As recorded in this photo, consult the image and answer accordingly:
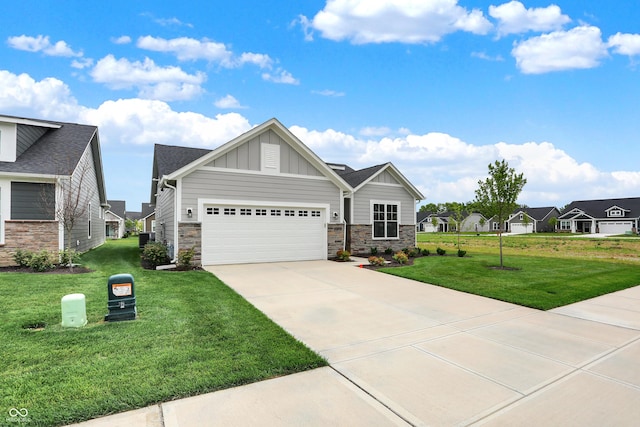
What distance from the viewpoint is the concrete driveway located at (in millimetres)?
2957

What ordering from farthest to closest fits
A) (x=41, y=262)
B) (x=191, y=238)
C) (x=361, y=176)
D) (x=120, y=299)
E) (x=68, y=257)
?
1. (x=361, y=176)
2. (x=191, y=238)
3. (x=68, y=257)
4. (x=41, y=262)
5. (x=120, y=299)

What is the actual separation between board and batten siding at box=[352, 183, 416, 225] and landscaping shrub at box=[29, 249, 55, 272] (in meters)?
11.9

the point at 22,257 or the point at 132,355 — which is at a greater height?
the point at 22,257

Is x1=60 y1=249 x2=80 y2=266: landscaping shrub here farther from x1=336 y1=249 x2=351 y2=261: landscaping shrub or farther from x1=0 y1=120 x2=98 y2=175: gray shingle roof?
x1=336 y1=249 x2=351 y2=261: landscaping shrub

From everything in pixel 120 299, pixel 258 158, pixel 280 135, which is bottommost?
pixel 120 299

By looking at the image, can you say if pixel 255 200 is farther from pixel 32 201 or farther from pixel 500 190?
pixel 500 190

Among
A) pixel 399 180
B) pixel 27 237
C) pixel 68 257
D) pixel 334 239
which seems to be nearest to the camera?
pixel 68 257

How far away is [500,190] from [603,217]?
5567 cm

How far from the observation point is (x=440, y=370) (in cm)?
370

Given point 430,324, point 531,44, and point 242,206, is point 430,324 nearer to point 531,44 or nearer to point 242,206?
point 242,206

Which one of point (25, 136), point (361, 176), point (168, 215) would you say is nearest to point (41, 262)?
point (168, 215)

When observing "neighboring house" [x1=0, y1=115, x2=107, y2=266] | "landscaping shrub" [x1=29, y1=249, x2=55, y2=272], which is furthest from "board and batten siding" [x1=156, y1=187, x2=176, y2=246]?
"landscaping shrub" [x1=29, y1=249, x2=55, y2=272]

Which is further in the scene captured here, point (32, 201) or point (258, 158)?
point (258, 158)

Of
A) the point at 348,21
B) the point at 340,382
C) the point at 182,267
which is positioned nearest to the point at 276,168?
the point at 182,267
